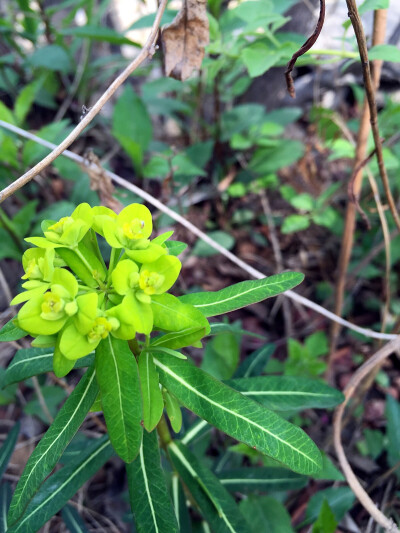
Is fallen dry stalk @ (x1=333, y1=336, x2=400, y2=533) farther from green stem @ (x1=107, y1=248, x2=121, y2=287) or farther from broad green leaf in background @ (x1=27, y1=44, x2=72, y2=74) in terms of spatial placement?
broad green leaf in background @ (x1=27, y1=44, x2=72, y2=74)

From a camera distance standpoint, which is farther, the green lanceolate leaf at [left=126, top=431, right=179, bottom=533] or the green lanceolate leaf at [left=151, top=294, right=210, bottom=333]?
the green lanceolate leaf at [left=126, top=431, right=179, bottom=533]

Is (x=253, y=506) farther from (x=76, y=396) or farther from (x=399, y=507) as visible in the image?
(x=76, y=396)


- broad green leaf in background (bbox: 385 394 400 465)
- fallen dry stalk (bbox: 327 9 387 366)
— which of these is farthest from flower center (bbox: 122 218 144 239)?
broad green leaf in background (bbox: 385 394 400 465)

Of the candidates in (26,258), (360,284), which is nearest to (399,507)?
(360,284)

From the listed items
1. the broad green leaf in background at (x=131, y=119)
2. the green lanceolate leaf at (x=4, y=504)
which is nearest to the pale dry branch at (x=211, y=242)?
the broad green leaf in background at (x=131, y=119)

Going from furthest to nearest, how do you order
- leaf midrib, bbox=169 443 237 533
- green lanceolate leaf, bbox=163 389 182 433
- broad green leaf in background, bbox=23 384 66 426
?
broad green leaf in background, bbox=23 384 66 426 → leaf midrib, bbox=169 443 237 533 → green lanceolate leaf, bbox=163 389 182 433

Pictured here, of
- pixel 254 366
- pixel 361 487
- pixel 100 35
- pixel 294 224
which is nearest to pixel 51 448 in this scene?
pixel 254 366

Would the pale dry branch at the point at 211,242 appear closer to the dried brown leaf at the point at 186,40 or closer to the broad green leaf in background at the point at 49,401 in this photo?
the dried brown leaf at the point at 186,40
